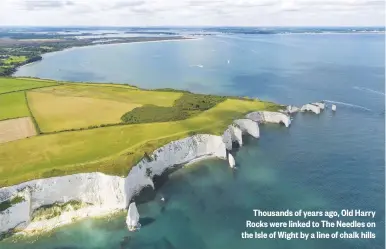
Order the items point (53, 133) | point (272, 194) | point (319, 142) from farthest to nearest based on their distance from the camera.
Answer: point (319, 142) → point (53, 133) → point (272, 194)

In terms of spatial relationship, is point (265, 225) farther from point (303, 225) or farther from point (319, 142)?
point (319, 142)

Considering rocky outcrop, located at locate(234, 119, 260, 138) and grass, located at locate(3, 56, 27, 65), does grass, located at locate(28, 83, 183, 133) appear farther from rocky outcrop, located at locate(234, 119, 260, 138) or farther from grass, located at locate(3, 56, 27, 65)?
grass, located at locate(3, 56, 27, 65)

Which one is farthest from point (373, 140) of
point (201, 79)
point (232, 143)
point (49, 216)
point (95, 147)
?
point (201, 79)

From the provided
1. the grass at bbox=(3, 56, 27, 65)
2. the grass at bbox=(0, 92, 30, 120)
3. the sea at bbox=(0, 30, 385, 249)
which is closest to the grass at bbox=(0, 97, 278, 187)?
the sea at bbox=(0, 30, 385, 249)

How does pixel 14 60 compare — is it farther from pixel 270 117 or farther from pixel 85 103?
pixel 270 117

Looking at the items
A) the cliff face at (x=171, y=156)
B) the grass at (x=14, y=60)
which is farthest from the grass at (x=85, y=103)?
the grass at (x=14, y=60)

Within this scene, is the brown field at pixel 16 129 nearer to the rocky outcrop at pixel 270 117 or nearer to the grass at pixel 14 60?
the rocky outcrop at pixel 270 117
